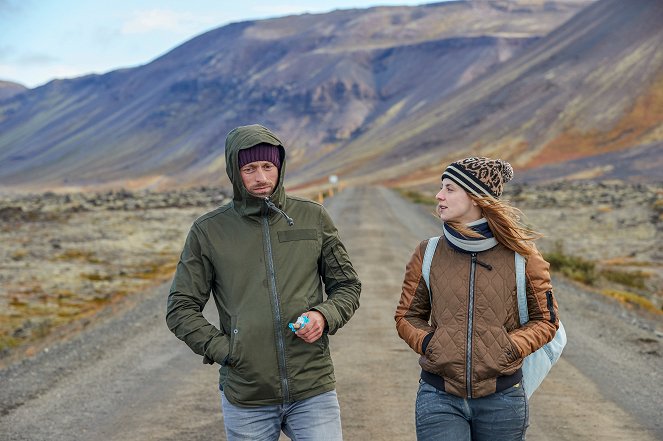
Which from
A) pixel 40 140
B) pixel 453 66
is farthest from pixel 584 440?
pixel 40 140

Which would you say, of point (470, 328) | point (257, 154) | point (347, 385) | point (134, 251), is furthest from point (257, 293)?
point (134, 251)

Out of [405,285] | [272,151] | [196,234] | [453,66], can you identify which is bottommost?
[405,285]

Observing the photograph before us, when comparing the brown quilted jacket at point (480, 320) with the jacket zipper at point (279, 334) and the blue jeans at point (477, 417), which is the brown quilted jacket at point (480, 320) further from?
A: the jacket zipper at point (279, 334)

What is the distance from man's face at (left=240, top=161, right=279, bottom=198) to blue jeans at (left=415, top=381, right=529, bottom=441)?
4.09ft

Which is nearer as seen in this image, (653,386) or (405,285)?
(405,285)

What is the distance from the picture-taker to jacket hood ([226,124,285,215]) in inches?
140

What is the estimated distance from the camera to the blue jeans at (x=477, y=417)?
3477 millimetres

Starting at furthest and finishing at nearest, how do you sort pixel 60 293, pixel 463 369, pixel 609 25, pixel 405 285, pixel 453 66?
pixel 453 66
pixel 609 25
pixel 60 293
pixel 405 285
pixel 463 369

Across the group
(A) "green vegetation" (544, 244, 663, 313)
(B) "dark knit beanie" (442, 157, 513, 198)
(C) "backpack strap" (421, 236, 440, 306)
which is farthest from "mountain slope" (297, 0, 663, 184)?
(C) "backpack strap" (421, 236, 440, 306)

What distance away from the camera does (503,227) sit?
11.4 ft

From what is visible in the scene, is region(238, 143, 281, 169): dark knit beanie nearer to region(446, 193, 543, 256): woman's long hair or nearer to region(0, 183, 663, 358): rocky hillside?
region(446, 193, 543, 256): woman's long hair

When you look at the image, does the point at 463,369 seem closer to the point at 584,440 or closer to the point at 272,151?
the point at 272,151

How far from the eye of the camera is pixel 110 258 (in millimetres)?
24219

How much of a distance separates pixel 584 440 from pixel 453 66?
436 ft
